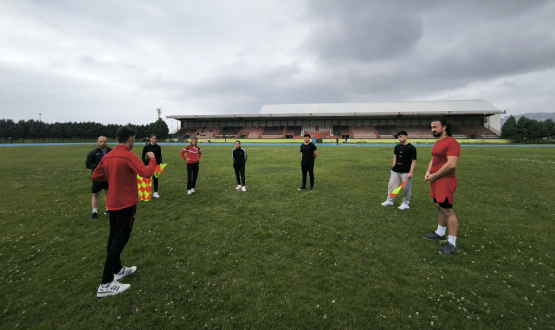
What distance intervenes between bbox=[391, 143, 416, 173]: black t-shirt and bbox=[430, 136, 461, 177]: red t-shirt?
228 cm

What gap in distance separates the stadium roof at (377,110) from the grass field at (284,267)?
55.7 metres

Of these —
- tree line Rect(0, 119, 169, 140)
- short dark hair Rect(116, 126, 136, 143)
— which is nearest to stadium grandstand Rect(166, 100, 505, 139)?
tree line Rect(0, 119, 169, 140)

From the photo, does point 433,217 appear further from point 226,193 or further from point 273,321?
point 226,193

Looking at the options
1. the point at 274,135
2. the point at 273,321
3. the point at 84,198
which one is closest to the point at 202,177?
the point at 84,198

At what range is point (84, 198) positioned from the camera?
26.9ft

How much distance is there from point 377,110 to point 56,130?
91078 mm

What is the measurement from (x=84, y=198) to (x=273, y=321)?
9.02 metres

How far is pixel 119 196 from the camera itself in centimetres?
333

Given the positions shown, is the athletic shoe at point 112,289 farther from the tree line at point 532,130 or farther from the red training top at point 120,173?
the tree line at point 532,130

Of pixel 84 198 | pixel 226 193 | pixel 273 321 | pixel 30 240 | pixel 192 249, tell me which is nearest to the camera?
pixel 273 321

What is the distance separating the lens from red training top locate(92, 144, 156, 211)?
3281 mm

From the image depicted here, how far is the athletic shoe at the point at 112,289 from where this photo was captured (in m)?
3.27

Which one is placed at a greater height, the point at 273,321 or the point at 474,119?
the point at 474,119

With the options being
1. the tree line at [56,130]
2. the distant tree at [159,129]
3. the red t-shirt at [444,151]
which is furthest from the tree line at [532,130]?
the tree line at [56,130]
